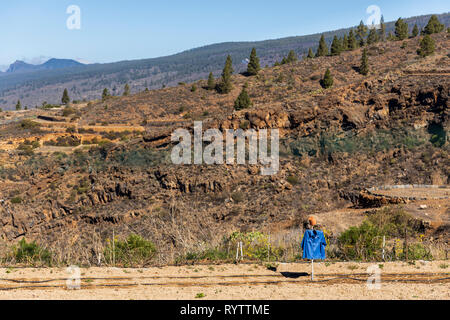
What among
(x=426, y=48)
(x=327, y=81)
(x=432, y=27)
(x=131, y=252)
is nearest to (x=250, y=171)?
(x=131, y=252)

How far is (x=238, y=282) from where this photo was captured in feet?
30.5

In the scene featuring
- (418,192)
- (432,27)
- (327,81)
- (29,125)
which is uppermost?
(432,27)

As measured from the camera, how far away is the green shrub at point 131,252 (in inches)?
439

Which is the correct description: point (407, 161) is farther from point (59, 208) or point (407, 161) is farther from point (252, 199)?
point (59, 208)

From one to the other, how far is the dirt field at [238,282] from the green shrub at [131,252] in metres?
0.85

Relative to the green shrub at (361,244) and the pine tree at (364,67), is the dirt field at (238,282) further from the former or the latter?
the pine tree at (364,67)

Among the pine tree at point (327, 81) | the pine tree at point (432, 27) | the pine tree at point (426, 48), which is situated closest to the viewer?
the pine tree at point (327, 81)

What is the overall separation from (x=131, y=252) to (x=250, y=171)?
15514 mm

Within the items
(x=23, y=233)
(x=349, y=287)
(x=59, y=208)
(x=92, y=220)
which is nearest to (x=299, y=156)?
(x=92, y=220)

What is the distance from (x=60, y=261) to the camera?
1100cm

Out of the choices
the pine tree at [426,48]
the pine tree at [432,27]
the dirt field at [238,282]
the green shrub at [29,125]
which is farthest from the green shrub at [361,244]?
the pine tree at [432,27]

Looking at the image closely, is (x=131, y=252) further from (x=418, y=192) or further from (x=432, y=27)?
(x=432, y=27)

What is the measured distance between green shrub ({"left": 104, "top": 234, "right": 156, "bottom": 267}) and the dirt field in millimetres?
847

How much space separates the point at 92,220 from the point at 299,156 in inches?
569
